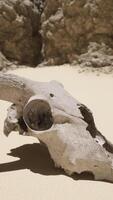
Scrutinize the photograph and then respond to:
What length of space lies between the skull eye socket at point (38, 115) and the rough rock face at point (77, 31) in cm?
550

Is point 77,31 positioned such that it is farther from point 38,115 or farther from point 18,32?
point 38,115

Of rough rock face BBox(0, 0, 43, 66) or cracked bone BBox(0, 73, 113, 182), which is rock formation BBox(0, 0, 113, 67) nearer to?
rough rock face BBox(0, 0, 43, 66)

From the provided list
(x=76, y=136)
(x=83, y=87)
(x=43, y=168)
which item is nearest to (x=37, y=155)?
(x=43, y=168)

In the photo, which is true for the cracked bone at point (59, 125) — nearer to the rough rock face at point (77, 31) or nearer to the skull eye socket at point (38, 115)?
the skull eye socket at point (38, 115)

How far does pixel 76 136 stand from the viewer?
3.89 meters

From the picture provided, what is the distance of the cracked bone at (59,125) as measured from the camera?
375 cm

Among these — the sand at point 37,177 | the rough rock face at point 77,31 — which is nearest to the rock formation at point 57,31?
the rough rock face at point 77,31

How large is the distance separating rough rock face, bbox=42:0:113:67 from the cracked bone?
5.43 meters

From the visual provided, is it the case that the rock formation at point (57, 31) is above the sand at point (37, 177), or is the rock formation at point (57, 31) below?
above

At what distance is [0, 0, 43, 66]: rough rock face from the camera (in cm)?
1067

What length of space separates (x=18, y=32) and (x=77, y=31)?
143cm

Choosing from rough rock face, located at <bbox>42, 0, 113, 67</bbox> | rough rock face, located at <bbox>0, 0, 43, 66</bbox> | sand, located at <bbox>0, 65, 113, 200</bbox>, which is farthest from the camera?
rough rock face, located at <bbox>0, 0, 43, 66</bbox>

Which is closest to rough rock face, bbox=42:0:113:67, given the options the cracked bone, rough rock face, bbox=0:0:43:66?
rough rock face, bbox=0:0:43:66

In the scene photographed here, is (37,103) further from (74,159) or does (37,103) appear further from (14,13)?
(14,13)
